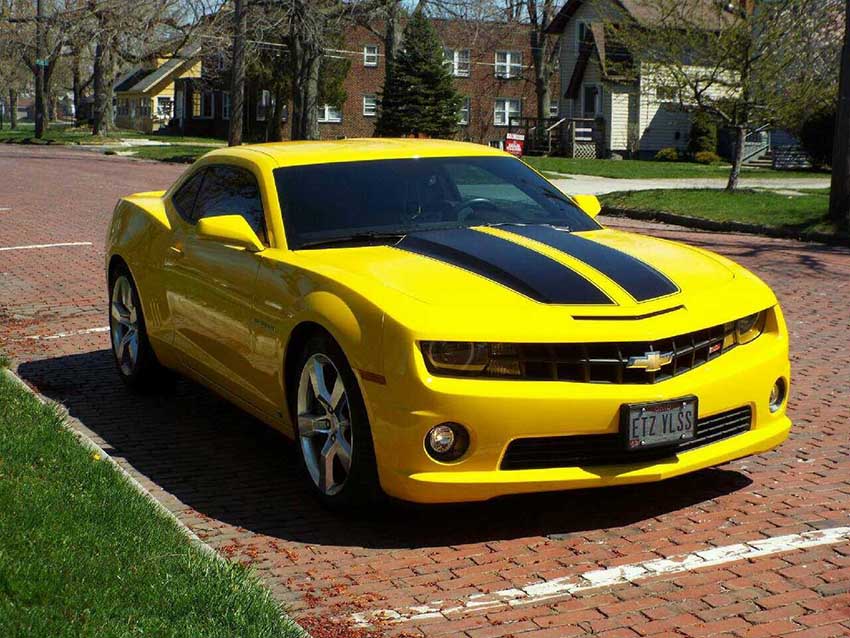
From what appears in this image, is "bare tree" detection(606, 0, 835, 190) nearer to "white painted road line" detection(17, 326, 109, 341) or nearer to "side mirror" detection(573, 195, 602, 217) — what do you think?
"white painted road line" detection(17, 326, 109, 341)

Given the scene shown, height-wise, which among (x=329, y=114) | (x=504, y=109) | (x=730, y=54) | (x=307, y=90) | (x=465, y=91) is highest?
(x=465, y=91)

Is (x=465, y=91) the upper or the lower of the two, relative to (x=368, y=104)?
upper

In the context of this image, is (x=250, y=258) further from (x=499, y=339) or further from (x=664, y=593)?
(x=664, y=593)

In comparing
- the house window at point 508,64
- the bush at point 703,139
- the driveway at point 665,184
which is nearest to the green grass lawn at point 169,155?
the driveway at point 665,184

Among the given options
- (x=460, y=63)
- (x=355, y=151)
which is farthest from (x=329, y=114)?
(x=355, y=151)

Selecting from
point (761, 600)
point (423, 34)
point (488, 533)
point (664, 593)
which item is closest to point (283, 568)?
point (488, 533)

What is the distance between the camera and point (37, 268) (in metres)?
13.7

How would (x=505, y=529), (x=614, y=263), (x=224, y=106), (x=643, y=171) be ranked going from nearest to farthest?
(x=505, y=529), (x=614, y=263), (x=643, y=171), (x=224, y=106)

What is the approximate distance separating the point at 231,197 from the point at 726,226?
1471cm

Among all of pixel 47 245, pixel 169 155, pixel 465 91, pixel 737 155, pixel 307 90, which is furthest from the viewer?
pixel 465 91

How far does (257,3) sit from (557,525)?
125ft

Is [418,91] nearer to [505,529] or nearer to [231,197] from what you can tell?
[231,197]

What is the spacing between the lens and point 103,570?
4.54m

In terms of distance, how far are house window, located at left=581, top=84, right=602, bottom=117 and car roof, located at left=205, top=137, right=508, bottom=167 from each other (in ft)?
173
